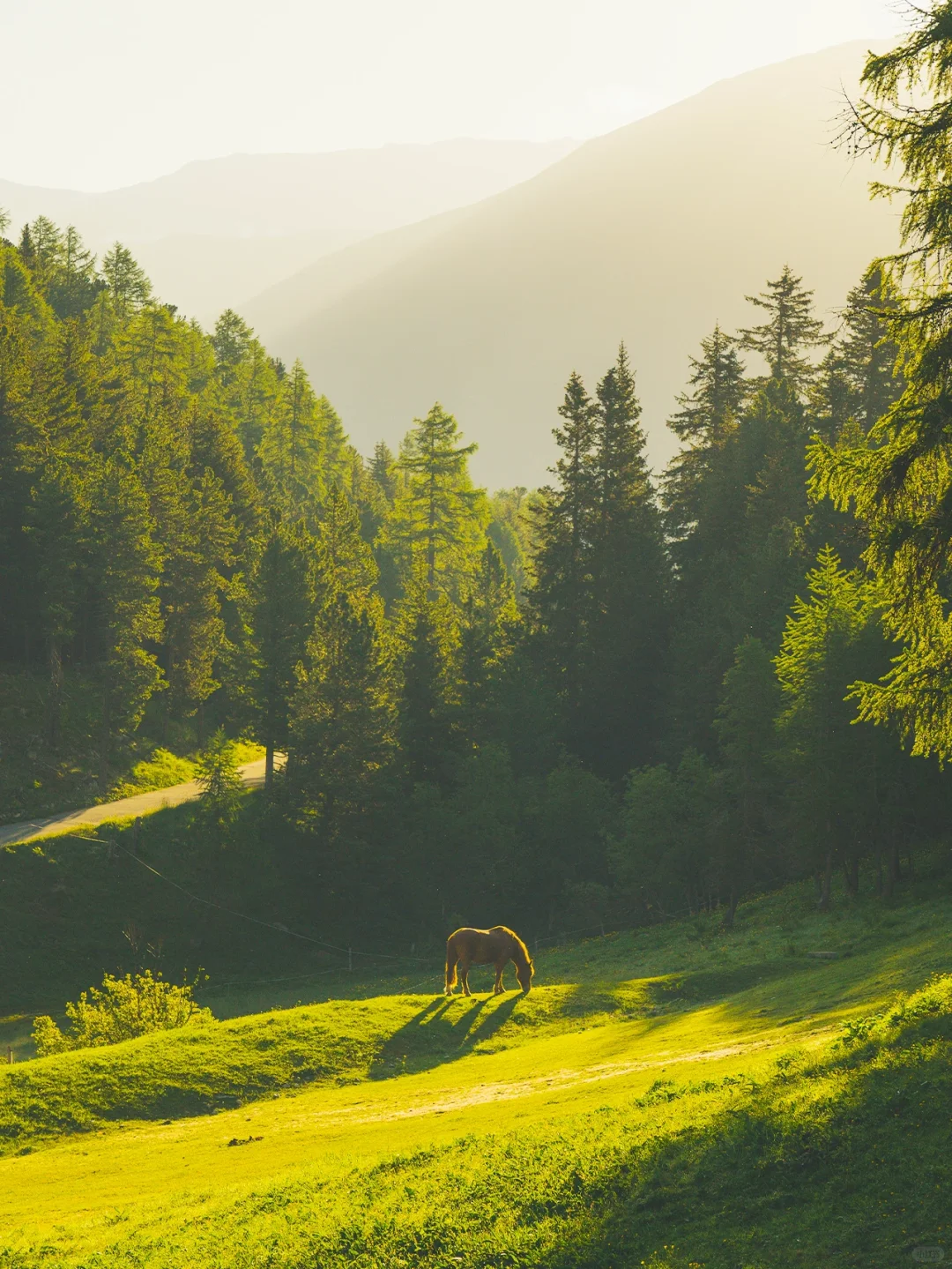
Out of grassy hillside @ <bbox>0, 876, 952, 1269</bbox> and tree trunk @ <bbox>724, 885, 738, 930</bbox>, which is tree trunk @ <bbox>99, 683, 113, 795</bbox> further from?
grassy hillside @ <bbox>0, 876, 952, 1269</bbox>

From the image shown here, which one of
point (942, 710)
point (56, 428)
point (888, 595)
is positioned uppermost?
point (56, 428)

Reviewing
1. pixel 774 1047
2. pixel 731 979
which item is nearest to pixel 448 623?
pixel 731 979

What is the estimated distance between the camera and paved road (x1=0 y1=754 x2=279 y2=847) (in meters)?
58.9

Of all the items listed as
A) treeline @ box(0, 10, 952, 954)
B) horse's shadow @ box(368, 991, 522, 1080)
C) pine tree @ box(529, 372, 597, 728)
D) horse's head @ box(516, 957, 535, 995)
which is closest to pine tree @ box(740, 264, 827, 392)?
treeline @ box(0, 10, 952, 954)

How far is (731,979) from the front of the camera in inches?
1372

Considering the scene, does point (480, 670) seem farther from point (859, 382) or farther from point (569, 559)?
point (859, 382)

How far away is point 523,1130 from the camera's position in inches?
675

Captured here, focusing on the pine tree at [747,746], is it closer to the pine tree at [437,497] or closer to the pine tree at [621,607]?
the pine tree at [621,607]

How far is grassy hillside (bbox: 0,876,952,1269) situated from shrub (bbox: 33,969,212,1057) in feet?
17.8

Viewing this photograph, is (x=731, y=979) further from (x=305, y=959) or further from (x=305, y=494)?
(x=305, y=494)

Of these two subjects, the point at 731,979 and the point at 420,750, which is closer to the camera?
the point at 731,979

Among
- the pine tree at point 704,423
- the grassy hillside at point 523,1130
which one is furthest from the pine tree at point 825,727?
the pine tree at point 704,423

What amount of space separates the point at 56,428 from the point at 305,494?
168 feet

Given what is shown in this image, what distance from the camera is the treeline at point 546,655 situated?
50.1 m
